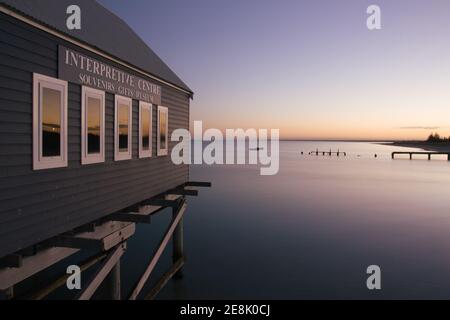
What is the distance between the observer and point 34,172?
6.64 metres

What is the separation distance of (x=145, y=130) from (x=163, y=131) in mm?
1428

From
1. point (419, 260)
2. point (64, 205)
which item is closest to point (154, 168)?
point (64, 205)

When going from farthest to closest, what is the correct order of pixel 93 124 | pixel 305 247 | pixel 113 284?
pixel 305 247
pixel 113 284
pixel 93 124

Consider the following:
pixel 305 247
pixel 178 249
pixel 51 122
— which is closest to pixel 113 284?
pixel 51 122

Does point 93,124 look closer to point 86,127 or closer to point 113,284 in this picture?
point 86,127

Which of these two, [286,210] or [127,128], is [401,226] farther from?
[127,128]

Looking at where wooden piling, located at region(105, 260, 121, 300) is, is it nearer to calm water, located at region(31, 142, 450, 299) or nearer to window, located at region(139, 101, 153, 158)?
window, located at region(139, 101, 153, 158)

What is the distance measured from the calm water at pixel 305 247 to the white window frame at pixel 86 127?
6496mm

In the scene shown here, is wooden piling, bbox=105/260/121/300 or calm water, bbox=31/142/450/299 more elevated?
wooden piling, bbox=105/260/121/300

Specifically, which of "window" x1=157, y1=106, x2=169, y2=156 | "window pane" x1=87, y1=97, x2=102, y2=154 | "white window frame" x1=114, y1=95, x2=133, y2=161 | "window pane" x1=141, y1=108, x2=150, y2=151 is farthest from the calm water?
"window pane" x1=87, y1=97, x2=102, y2=154

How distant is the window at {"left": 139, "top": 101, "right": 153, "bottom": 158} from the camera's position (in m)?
10.9

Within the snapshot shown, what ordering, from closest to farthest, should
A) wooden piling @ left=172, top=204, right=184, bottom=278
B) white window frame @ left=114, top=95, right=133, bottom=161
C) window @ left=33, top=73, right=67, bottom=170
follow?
window @ left=33, top=73, right=67, bottom=170
white window frame @ left=114, top=95, right=133, bottom=161
wooden piling @ left=172, top=204, right=184, bottom=278

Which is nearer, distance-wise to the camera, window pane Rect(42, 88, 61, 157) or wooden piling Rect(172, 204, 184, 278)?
window pane Rect(42, 88, 61, 157)

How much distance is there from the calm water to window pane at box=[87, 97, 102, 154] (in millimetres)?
6712
